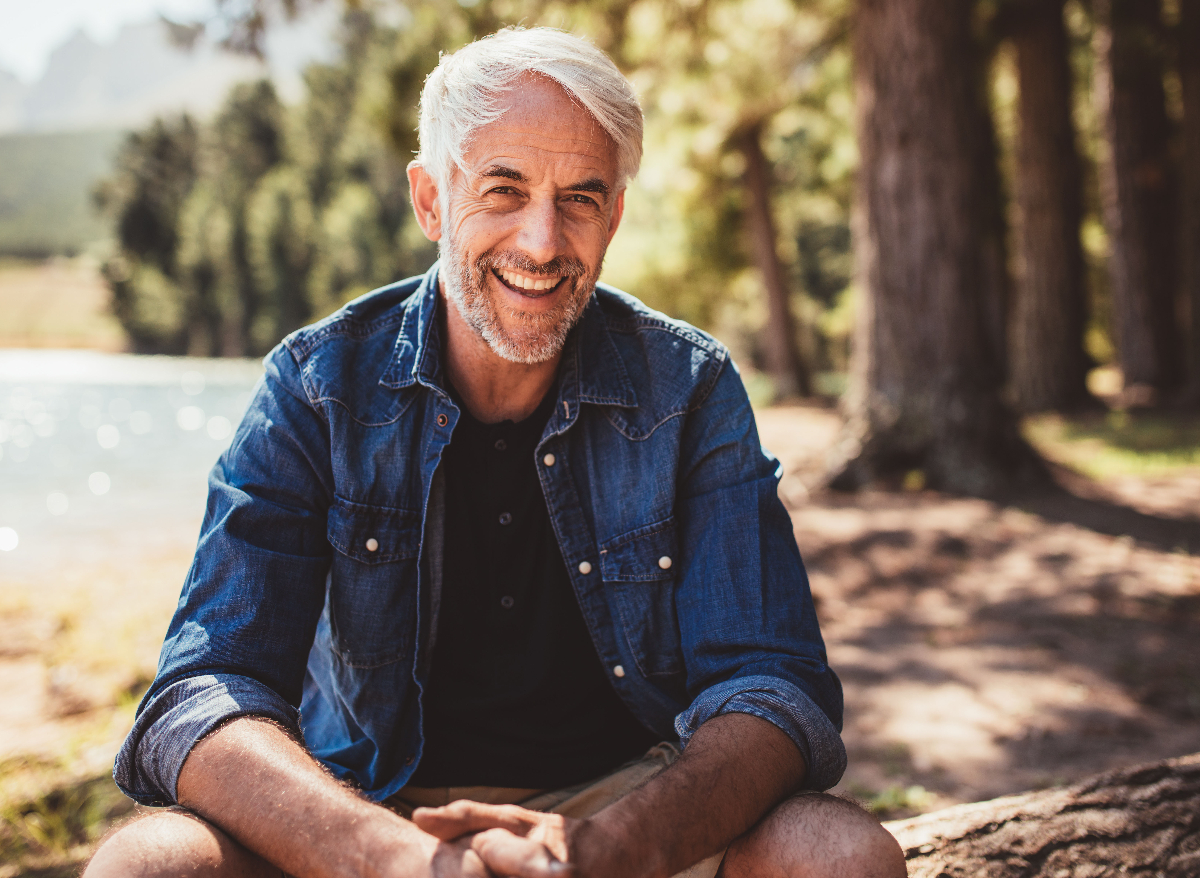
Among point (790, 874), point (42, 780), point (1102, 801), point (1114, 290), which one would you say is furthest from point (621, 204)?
point (1114, 290)

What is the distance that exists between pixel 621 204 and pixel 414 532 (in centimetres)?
97

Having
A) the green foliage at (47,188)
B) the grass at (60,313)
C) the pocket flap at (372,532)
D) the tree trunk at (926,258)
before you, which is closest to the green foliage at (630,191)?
the tree trunk at (926,258)

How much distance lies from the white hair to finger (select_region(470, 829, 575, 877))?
138 cm

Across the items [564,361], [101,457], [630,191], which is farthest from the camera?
[101,457]

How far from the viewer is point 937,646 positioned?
4.27m

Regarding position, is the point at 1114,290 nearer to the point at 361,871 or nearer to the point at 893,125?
the point at 893,125

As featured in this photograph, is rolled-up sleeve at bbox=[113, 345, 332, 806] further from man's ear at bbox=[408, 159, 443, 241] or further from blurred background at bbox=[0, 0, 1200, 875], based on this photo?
blurred background at bbox=[0, 0, 1200, 875]

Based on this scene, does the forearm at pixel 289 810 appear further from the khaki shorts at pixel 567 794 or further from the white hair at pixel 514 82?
the white hair at pixel 514 82

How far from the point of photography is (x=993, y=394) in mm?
6559

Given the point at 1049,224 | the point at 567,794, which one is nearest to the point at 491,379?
the point at 567,794

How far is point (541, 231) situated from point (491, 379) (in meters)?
0.38

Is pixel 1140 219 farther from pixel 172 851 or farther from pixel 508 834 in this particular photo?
pixel 172 851

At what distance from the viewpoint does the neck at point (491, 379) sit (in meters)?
2.07

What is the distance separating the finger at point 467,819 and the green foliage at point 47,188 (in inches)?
3820
